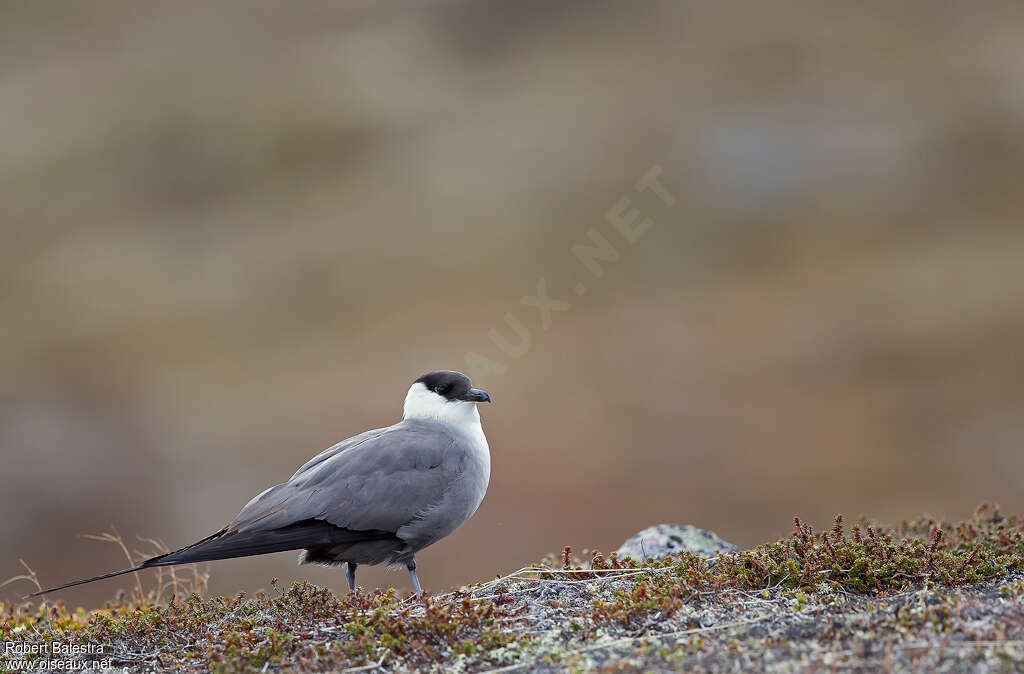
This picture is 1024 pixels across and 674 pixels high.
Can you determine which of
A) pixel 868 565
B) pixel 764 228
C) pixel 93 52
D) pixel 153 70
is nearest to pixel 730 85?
pixel 764 228

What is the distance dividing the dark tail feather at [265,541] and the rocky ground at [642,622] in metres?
0.30

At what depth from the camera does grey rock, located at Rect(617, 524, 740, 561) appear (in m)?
7.54

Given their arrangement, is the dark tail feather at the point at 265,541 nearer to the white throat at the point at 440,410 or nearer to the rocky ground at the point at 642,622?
the rocky ground at the point at 642,622

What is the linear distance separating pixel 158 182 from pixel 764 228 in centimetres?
2151

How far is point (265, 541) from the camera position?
6.37 m

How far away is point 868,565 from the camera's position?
5.62m

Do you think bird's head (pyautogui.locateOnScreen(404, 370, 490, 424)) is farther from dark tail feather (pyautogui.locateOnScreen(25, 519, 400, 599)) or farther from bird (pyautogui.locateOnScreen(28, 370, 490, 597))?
dark tail feather (pyautogui.locateOnScreen(25, 519, 400, 599))

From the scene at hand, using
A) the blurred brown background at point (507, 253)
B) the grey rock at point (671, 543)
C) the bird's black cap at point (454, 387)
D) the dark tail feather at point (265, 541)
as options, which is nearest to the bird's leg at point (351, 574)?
the dark tail feather at point (265, 541)

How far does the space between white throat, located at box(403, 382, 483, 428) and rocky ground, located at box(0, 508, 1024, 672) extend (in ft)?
5.11

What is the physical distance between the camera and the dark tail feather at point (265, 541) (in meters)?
6.12

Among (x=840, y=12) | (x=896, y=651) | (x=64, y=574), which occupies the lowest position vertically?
(x=64, y=574)

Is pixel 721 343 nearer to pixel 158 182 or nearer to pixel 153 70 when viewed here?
pixel 158 182

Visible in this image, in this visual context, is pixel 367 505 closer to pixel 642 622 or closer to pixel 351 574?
pixel 351 574

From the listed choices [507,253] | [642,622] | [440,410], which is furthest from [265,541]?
[507,253]
